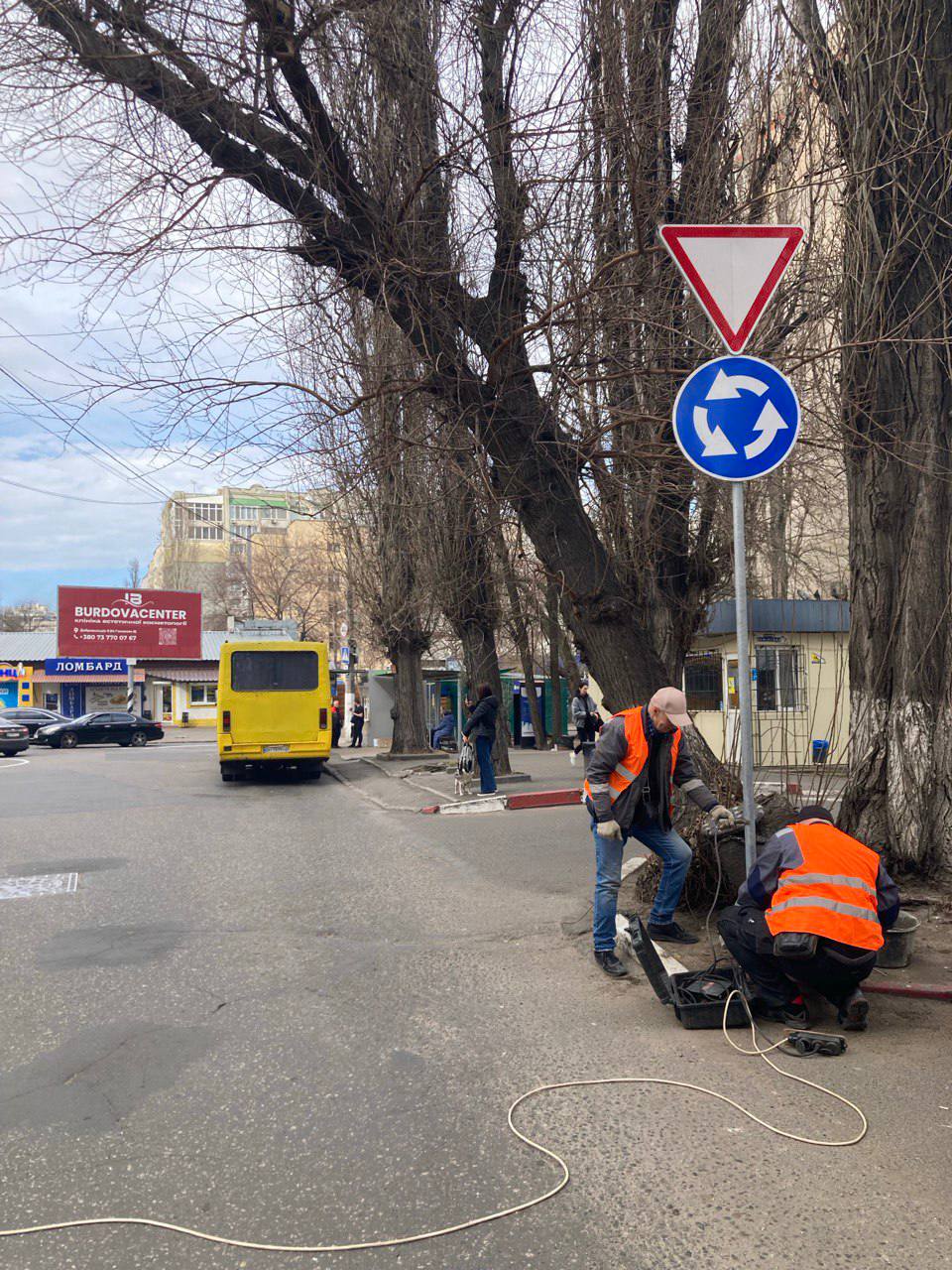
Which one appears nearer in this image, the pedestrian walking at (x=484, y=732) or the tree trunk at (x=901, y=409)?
the tree trunk at (x=901, y=409)

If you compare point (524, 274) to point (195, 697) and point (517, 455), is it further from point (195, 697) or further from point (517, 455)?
point (195, 697)

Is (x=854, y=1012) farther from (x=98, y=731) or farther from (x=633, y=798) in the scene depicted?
(x=98, y=731)

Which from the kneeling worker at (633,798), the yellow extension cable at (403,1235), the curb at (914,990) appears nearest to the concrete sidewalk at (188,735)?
the kneeling worker at (633,798)

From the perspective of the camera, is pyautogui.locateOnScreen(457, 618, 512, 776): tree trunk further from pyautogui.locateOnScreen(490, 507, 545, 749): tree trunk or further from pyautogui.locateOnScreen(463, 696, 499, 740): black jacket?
pyautogui.locateOnScreen(463, 696, 499, 740): black jacket

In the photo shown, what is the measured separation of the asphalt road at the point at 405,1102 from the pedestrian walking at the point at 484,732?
7.41m

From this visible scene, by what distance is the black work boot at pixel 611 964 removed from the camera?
5.76 m

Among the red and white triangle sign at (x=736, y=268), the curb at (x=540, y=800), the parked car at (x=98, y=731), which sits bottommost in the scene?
the parked car at (x=98, y=731)

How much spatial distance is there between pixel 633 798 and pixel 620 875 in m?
0.50

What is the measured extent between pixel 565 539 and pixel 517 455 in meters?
0.74

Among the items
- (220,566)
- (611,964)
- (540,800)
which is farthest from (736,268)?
(220,566)

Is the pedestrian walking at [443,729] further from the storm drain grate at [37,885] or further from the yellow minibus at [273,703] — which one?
the storm drain grate at [37,885]

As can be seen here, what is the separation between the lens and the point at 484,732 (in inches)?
605

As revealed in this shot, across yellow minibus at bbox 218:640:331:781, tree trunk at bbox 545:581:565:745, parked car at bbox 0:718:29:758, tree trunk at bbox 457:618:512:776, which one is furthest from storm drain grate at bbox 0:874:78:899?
parked car at bbox 0:718:29:758

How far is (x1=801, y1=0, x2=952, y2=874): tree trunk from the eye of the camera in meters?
6.35
